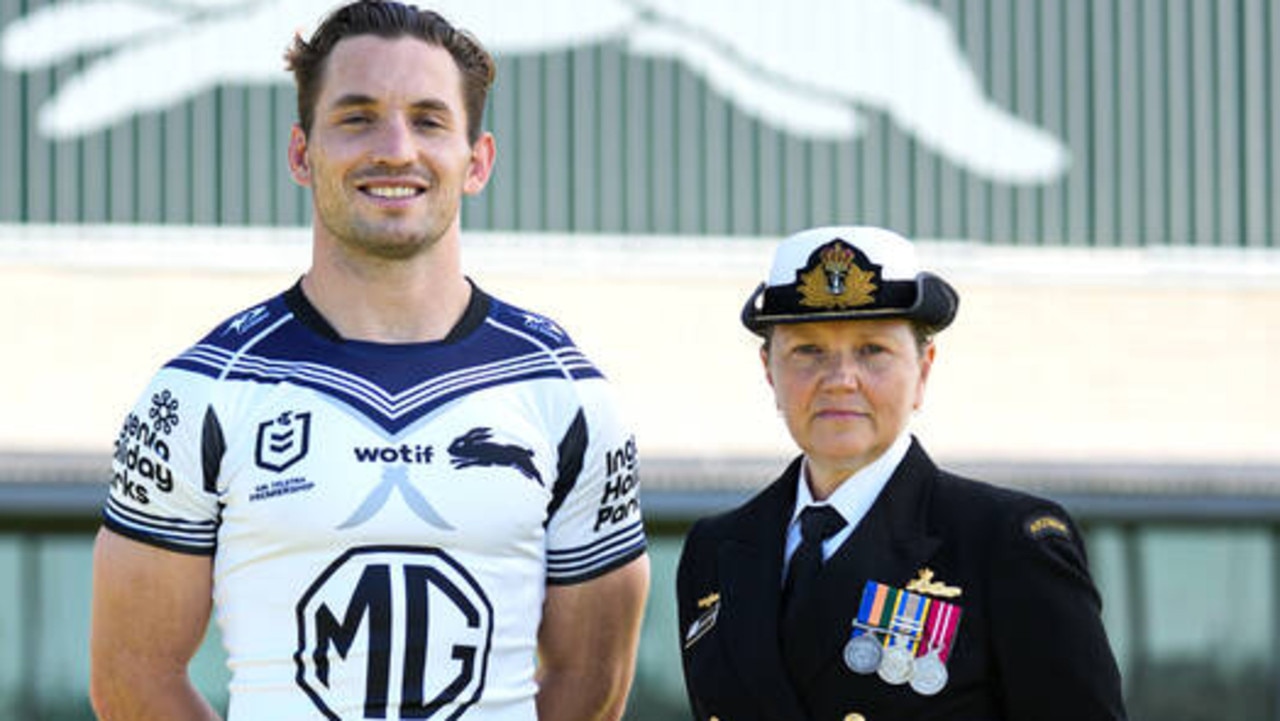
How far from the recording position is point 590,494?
3787mm

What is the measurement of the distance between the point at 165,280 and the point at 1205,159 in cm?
651

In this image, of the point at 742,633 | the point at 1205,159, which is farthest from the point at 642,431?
the point at 742,633

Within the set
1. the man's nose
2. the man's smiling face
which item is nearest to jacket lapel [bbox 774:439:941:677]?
the man's smiling face

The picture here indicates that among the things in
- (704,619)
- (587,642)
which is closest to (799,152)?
(704,619)

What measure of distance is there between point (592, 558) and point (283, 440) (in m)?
0.55

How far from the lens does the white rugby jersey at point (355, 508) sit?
11.8 ft

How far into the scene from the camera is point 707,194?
1427cm

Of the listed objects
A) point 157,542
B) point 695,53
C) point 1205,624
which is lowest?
point 1205,624

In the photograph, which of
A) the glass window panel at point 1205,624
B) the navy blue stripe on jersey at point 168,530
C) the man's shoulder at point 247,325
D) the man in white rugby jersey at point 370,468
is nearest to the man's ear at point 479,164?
the man in white rugby jersey at point 370,468

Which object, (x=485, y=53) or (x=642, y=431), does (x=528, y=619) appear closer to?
(x=485, y=53)

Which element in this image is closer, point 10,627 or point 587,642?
point 587,642

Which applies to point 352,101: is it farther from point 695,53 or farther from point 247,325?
point 695,53

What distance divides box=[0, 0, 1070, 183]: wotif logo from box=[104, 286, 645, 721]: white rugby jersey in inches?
387

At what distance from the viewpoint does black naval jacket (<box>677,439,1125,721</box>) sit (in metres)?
3.60
